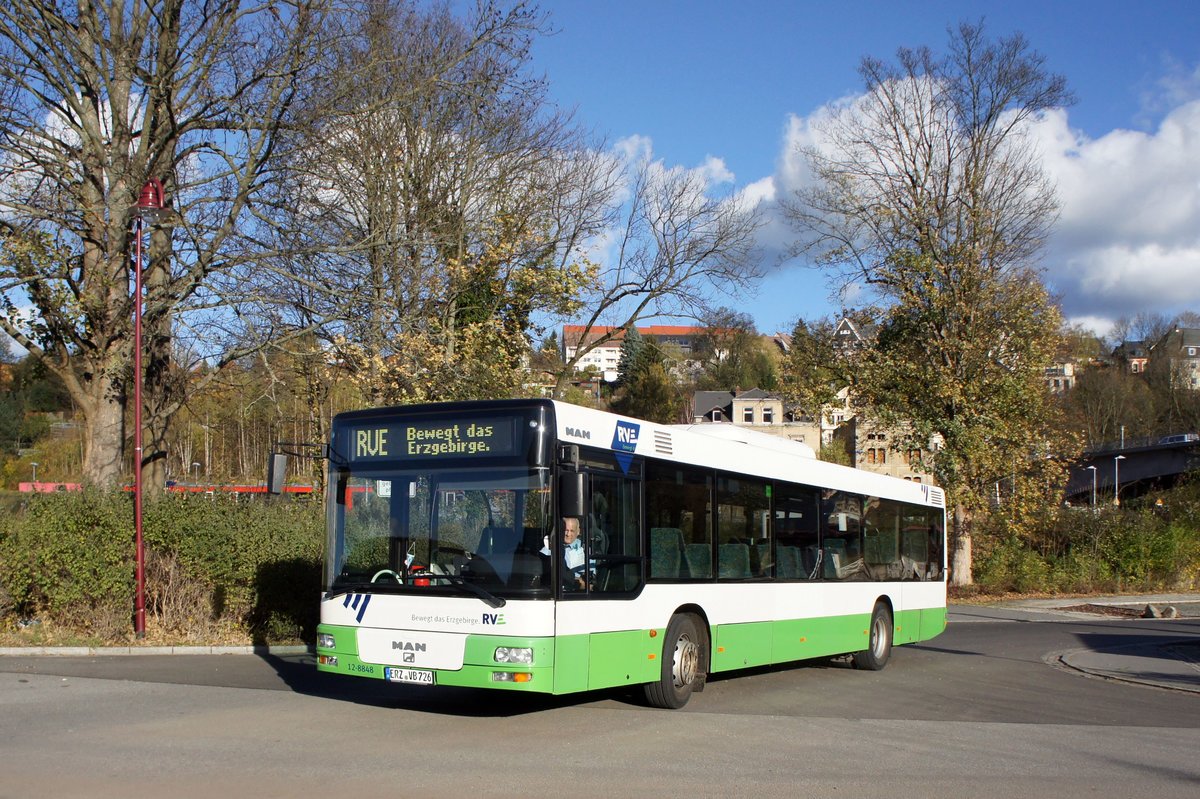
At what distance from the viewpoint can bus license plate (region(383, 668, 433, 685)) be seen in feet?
30.5

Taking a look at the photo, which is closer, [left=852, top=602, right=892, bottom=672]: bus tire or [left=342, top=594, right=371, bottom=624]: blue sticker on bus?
[left=342, top=594, right=371, bottom=624]: blue sticker on bus

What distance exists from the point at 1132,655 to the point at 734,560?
9.49 m

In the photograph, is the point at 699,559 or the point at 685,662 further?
the point at 699,559

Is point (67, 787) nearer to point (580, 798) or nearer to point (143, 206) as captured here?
point (580, 798)

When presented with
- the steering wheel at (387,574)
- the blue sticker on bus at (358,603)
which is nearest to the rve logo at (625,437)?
the steering wheel at (387,574)

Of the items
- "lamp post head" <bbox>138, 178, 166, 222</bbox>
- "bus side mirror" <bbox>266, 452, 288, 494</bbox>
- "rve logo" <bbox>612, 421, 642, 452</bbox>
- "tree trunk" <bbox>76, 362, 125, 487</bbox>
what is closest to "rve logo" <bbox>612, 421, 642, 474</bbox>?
"rve logo" <bbox>612, 421, 642, 452</bbox>

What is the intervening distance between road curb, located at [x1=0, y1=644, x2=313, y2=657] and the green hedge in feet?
1.29

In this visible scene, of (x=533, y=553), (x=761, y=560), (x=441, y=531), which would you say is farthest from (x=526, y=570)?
(x=761, y=560)

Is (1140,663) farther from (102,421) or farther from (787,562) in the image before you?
(102,421)

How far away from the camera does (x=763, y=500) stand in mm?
12664

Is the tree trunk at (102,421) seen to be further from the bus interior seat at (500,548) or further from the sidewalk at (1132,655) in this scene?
the sidewalk at (1132,655)

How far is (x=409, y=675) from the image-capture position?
9.38 meters

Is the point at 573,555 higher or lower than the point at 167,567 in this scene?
higher

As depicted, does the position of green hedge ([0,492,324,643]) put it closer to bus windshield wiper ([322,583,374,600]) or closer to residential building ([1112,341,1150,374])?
bus windshield wiper ([322,583,374,600])
